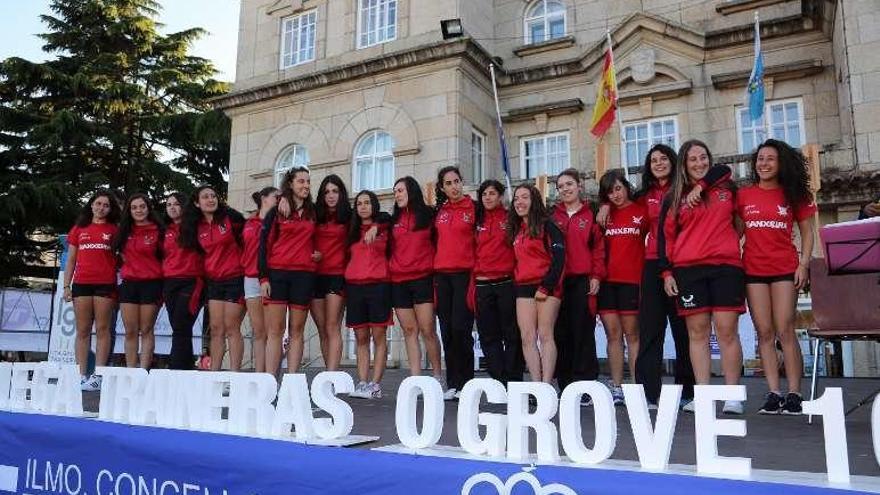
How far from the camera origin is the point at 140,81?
22.8 m

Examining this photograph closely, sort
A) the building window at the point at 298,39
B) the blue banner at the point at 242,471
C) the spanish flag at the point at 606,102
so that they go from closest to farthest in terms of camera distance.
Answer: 1. the blue banner at the point at 242,471
2. the spanish flag at the point at 606,102
3. the building window at the point at 298,39

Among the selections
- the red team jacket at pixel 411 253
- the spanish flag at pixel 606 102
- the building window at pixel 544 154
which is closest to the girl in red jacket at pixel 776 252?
the red team jacket at pixel 411 253

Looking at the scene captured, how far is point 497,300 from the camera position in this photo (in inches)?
211

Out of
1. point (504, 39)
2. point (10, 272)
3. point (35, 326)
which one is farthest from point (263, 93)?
point (10, 272)

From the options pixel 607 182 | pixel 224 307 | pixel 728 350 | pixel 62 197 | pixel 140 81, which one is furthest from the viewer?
pixel 140 81

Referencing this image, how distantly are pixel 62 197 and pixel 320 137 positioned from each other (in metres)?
8.31

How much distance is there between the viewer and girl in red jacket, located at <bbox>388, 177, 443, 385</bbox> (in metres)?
5.73

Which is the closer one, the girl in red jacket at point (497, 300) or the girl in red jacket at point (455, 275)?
the girl in red jacket at point (497, 300)

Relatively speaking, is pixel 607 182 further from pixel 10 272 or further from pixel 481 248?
pixel 10 272

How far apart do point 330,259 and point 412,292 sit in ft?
2.61

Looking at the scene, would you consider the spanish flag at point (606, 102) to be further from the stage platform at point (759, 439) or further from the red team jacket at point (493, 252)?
the stage platform at point (759, 439)

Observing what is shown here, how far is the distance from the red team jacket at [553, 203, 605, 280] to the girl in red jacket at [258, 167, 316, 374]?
213 centimetres

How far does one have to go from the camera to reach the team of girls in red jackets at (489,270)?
445 cm

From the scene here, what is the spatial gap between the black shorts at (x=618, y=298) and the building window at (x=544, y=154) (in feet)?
35.6
